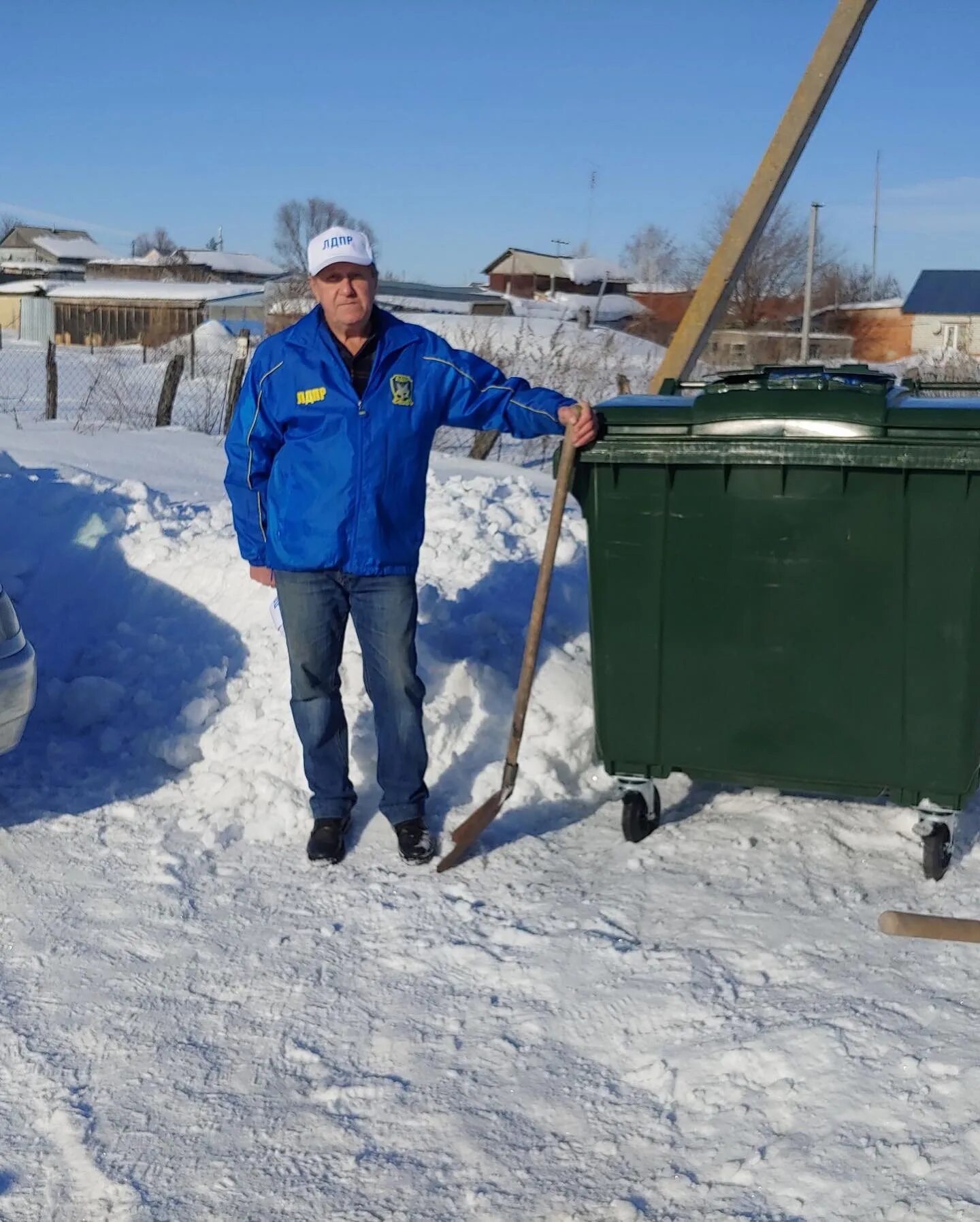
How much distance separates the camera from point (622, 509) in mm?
4395

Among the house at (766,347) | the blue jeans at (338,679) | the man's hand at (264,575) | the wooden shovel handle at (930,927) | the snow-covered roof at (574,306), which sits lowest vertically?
the wooden shovel handle at (930,927)

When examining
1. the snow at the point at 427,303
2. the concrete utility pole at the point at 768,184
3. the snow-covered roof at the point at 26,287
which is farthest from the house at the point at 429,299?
the concrete utility pole at the point at 768,184

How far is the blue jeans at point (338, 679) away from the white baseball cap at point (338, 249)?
97 cm

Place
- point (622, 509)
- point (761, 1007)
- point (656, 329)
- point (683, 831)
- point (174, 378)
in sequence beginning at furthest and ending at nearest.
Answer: point (656, 329) < point (174, 378) < point (683, 831) < point (622, 509) < point (761, 1007)

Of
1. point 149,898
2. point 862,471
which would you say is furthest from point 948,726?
point 149,898

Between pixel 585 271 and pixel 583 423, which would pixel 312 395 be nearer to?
pixel 583 423

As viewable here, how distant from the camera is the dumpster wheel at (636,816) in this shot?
4.62 meters

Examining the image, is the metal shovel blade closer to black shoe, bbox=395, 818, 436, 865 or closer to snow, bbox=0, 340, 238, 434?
black shoe, bbox=395, 818, 436, 865

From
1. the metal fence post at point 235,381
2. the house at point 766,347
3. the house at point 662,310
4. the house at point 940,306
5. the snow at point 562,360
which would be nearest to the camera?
the metal fence post at point 235,381

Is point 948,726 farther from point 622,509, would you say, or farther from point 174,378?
point 174,378

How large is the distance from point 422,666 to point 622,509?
1346mm

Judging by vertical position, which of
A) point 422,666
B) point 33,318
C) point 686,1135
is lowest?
point 686,1135

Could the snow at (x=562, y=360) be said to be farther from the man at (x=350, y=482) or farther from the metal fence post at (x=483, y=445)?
the man at (x=350, y=482)

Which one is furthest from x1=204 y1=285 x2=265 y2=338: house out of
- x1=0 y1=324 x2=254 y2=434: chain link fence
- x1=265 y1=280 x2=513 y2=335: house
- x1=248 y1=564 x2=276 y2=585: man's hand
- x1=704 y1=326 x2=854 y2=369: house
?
x1=248 y1=564 x2=276 y2=585: man's hand
